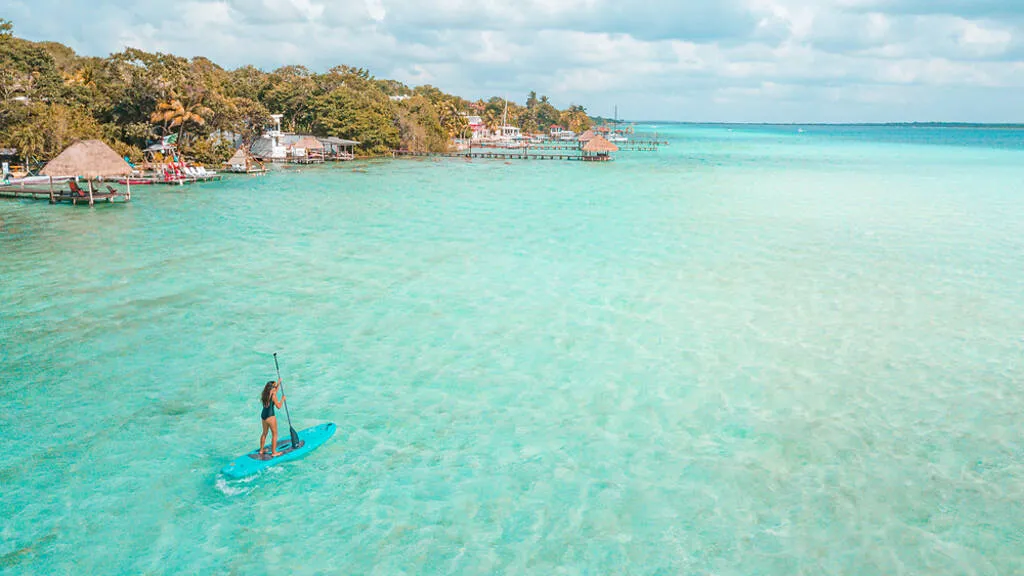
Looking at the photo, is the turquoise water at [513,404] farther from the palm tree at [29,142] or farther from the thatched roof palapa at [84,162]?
the palm tree at [29,142]

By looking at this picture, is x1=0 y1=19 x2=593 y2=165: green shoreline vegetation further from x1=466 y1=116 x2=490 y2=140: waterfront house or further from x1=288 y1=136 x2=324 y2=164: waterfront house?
x1=466 y1=116 x2=490 y2=140: waterfront house

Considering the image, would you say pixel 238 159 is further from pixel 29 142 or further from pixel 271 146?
pixel 29 142

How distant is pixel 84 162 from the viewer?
Result: 30.2m

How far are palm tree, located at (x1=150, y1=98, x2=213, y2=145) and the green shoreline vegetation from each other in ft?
0.22

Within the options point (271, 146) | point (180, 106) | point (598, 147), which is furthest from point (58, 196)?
point (598, 147)

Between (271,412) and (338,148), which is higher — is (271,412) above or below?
below

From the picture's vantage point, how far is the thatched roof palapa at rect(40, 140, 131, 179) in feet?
98.1

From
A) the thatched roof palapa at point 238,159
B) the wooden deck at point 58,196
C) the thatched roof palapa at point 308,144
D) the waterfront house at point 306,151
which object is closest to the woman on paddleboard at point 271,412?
the wooden deck at point 58,196

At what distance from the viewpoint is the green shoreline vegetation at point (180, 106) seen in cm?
3906

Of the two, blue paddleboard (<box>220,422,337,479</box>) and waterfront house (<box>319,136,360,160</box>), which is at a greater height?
waterfront house (<box>319,136,360,160</box>)

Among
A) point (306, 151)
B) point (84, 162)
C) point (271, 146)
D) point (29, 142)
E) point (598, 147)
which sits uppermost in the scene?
point (598, 147)

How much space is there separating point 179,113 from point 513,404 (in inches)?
1686

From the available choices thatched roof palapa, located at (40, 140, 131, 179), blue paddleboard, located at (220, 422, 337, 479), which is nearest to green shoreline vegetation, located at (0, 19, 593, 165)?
thatched roof palapa, located at (40, 140, 131, 179)

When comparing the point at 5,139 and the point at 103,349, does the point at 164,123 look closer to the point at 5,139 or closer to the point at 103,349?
the point at 5,139
